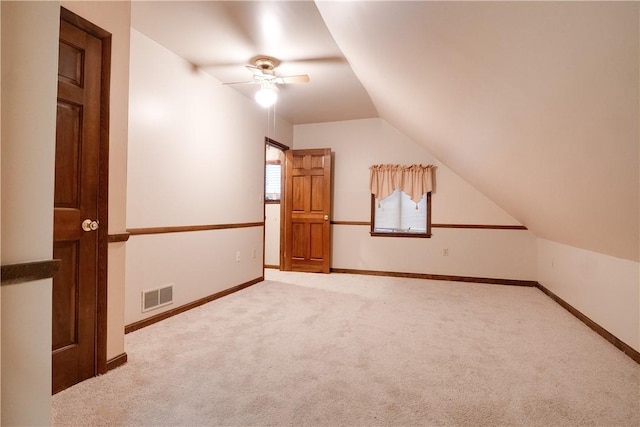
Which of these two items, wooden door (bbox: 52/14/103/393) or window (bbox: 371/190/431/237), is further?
window (bbox: 371/190/431/237)

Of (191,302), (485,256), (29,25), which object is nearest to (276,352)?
(191,302)

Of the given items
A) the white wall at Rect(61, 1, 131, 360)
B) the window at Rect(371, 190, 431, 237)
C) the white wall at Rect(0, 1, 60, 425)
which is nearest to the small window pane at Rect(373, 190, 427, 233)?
the window at Rect(371, 190, 431, 237)

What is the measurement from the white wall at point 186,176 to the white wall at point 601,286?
347 cm

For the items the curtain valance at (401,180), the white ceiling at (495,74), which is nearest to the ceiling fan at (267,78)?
the white ceiling at (495,74)

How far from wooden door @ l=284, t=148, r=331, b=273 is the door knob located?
3.45 meters

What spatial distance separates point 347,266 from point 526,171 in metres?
3.15

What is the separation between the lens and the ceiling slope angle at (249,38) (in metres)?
2.26

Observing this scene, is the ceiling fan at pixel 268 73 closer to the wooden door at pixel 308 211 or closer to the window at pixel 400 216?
the wooden door at pixel 308 211

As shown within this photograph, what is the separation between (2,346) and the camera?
0.67m

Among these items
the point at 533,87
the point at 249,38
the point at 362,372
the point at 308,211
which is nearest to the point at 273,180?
the point at 308,211

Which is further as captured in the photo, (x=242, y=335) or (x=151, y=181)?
(x=151, y=181)

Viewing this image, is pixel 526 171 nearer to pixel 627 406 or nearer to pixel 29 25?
pixel 627 406

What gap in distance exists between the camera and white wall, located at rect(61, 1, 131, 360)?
1892 mm

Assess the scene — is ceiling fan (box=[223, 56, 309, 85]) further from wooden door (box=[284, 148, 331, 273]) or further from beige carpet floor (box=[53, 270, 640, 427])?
beige carpet floor (box=[53, 270, 640, 427])
